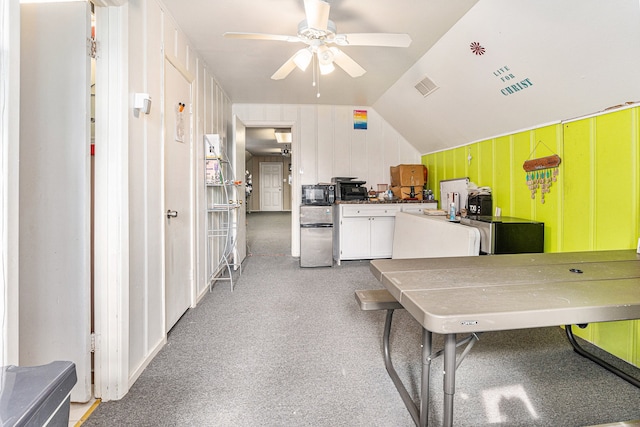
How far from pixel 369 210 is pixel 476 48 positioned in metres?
2.30

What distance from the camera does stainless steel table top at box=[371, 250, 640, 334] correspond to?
94cm

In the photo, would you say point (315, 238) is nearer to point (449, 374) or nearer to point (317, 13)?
point (317, 13)

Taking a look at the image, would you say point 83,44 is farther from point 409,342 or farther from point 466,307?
point 409,342

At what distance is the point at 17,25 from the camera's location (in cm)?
87

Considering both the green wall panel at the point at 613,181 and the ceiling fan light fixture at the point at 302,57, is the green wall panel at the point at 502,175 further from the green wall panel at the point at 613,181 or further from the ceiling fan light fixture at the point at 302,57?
the ceiling fan light fixture at the point at 302,57

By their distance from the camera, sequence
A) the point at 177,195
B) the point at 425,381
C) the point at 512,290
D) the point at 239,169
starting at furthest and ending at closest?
the point at 239,169, the point at 177,195, the point at 425,381, the point at 512,290

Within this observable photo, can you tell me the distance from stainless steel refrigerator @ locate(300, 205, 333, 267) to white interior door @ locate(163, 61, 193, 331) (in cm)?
169

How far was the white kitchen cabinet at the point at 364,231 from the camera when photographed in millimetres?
4250

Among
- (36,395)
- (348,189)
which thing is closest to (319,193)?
(348,189)

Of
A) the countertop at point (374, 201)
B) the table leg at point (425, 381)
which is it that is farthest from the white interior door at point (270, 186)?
the table leg at point (425, 381)

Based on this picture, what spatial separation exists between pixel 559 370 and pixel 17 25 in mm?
2872

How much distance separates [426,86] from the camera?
3328 mm

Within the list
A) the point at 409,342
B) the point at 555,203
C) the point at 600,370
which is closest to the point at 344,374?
the point at 409,342

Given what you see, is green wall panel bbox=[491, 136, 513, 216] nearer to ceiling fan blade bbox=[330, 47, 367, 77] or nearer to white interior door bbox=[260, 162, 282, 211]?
ceiling fan blade bbox=[330, 47, 367, 77]
